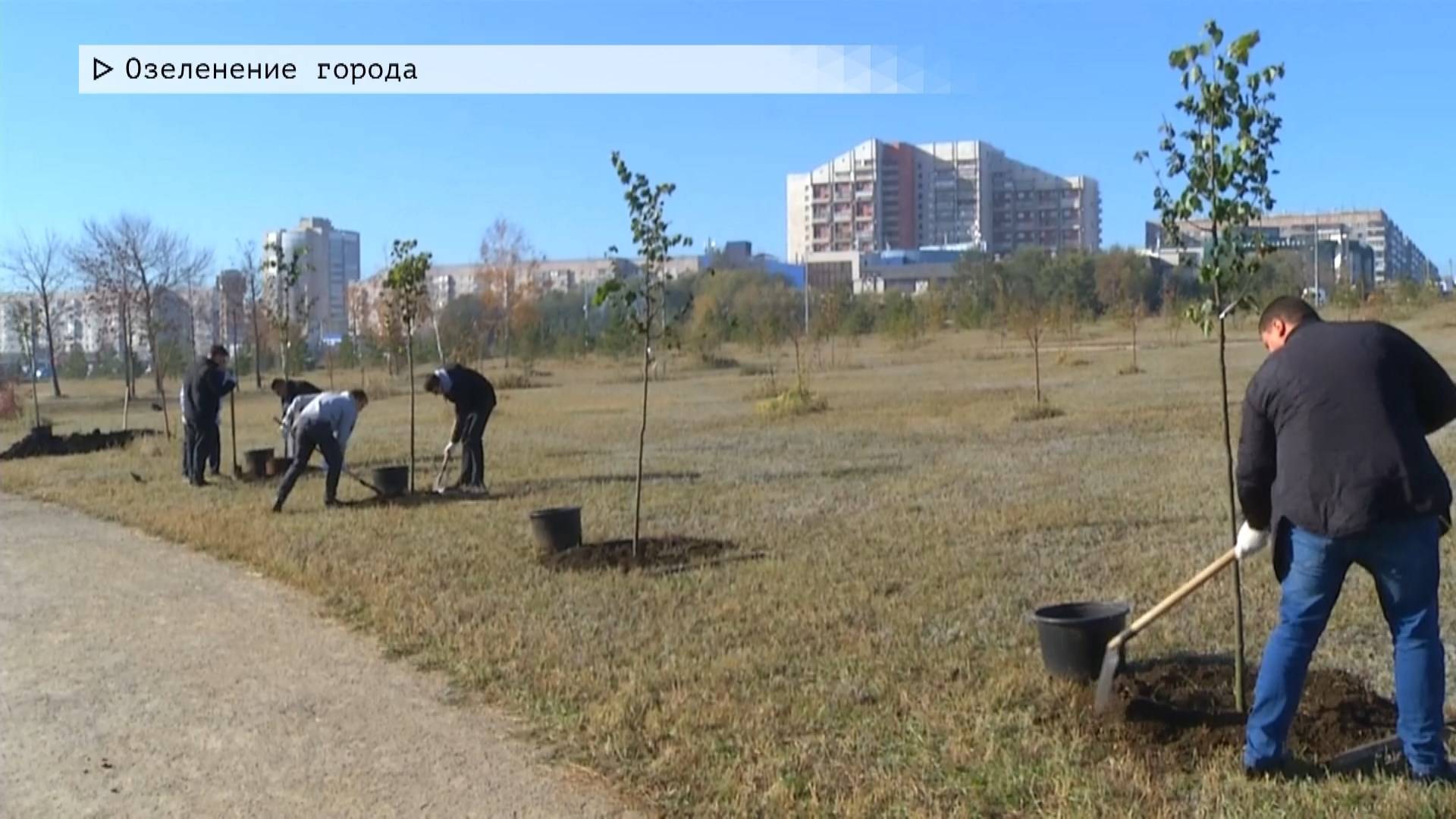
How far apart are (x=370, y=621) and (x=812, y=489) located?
609cm

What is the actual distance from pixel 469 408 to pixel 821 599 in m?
6.74

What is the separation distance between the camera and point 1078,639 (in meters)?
5.89

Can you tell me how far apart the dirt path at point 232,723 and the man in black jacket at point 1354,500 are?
92.5 inches

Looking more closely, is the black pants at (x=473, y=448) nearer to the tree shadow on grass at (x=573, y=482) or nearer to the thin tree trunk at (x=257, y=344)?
the tree shadow on grass at (x=573, y=482)

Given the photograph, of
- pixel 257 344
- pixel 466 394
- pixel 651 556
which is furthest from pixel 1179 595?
pixel 257 344

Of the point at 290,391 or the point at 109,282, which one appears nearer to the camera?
the point at 290,391

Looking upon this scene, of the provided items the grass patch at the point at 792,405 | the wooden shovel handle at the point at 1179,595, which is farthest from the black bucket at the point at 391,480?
the grass patch at the point at 792,405

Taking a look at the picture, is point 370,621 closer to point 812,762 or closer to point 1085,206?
point 812,762

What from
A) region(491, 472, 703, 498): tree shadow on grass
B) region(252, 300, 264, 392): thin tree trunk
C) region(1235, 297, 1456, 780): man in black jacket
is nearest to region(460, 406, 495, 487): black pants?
region(491, 472, 703, 498): tree shadow on grass

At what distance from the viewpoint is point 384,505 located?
13.0m

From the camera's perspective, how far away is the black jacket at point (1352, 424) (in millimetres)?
4379

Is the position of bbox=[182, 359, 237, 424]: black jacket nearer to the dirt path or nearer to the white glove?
the dirt path

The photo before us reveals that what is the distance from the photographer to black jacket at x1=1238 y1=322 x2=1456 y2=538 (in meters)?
4.38

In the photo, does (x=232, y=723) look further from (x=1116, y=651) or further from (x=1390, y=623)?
(x=1390, y=623)
